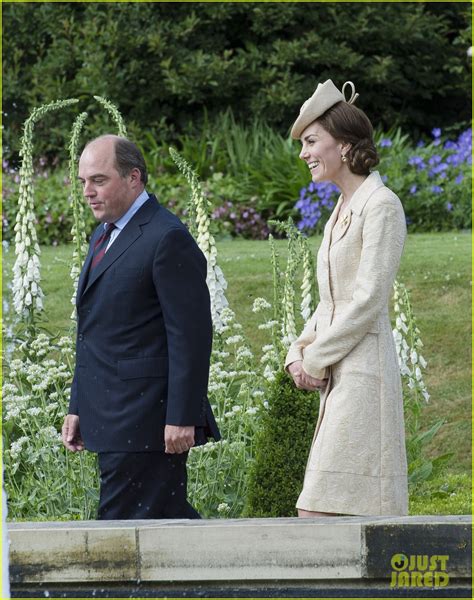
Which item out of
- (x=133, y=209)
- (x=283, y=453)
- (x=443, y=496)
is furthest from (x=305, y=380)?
(x=443, y=496)

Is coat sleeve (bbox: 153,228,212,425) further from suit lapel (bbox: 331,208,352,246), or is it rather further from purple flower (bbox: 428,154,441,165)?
purple flower (bbox: 428,154,441,165)

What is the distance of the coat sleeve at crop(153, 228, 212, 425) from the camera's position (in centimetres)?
412

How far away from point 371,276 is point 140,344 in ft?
2.81

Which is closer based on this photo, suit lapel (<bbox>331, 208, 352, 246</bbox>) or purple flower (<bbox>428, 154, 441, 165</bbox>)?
suit lapel (<bbox>331, 208, 352, 246</bbox>)

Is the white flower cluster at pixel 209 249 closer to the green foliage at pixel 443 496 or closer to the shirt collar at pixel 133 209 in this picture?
the green foliage at pixel 443 496

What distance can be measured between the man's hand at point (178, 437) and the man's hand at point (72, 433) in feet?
1.60

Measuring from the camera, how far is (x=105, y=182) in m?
4.19

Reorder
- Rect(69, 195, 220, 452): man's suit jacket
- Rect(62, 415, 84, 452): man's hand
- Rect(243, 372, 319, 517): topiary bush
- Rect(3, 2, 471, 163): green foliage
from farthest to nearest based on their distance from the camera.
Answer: Rect(3, 2, 471, 163): green foliage, Rect(243, 372, 319, 517): topiary bush, Rect(62, 415, 84, 452): man's hand, Rect(69, 195, 220, 452): man's suit jacket

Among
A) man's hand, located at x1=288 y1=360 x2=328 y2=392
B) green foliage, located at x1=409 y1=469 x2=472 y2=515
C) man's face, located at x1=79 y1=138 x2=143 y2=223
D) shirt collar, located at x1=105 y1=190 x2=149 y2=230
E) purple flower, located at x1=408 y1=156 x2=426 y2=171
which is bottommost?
green foliage, located at x1=409 y1=469 x2=472 y2=515

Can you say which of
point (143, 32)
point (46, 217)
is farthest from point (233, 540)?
point (143, 32)

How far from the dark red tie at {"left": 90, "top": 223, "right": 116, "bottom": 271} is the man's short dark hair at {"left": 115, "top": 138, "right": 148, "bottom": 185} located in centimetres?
25

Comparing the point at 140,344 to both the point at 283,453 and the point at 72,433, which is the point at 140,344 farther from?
the point at 283,453

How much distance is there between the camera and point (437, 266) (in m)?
11.1

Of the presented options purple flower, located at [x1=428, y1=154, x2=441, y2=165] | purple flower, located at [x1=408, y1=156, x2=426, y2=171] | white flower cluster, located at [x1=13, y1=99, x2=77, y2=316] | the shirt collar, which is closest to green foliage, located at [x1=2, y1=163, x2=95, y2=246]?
purple flower, located at [x1=408, y1=156, x2=426, y2=171]
